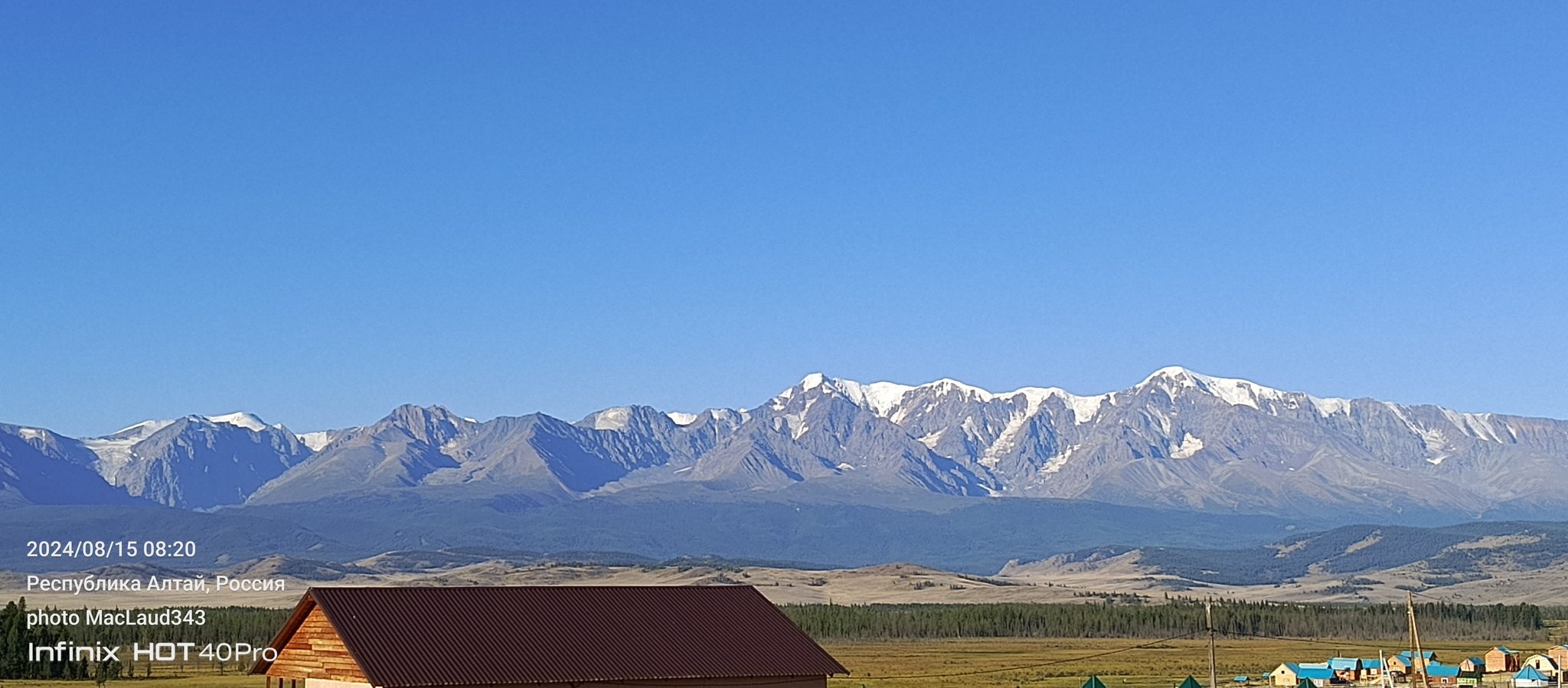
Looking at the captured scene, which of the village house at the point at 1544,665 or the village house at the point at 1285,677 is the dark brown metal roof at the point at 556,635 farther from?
the village house at the point at 1544,665

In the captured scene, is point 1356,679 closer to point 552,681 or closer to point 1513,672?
point 1513,672

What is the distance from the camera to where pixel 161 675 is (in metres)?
122

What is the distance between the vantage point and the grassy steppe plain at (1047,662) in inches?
4289

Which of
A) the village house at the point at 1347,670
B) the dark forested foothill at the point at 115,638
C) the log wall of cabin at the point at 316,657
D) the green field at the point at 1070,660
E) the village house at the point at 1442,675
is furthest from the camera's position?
the village house at the point at 1347,670

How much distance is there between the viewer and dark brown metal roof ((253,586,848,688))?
168 feet

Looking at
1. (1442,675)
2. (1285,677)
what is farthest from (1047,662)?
(1442,675)

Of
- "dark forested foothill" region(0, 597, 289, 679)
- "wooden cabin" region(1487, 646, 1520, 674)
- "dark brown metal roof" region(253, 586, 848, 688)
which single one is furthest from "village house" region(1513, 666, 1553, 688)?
"dark forested foothill" region(0, 597, 289, 679)

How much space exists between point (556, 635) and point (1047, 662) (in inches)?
4012

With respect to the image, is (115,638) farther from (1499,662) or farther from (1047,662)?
(1499,662)

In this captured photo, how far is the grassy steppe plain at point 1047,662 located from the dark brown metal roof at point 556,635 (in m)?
44.3

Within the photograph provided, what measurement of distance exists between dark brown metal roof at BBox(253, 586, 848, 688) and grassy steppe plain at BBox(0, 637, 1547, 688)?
145 feet

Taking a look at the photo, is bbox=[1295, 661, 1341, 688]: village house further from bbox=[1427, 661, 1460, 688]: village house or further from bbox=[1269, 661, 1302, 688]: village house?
bbox=[1427, 661, 1460, 688]: village house

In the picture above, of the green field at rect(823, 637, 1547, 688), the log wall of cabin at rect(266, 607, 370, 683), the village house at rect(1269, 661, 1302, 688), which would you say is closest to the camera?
the log wall of cabin at rect(266, 607, 370, 683)

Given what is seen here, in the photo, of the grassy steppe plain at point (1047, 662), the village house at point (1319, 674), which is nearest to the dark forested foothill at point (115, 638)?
the grassy steppe plain at point (1047, 662)
